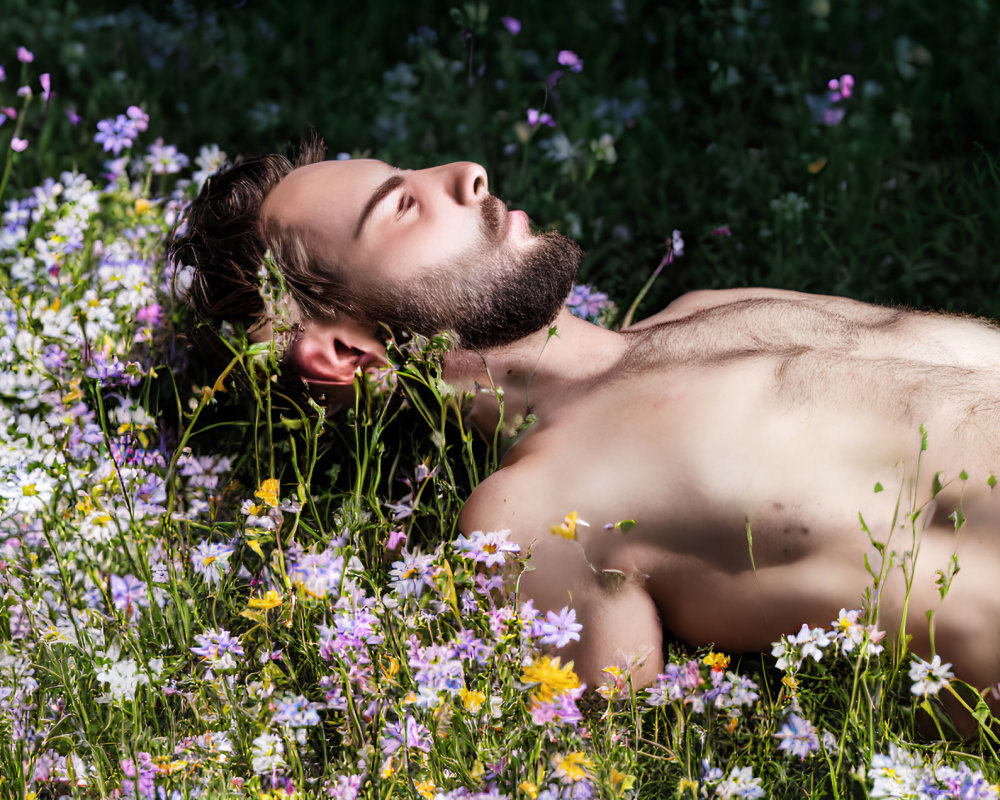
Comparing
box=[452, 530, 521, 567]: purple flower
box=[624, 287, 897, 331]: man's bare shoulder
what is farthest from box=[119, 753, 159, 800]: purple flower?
box=[624, 287, 897, 331]: man's bare shoulder

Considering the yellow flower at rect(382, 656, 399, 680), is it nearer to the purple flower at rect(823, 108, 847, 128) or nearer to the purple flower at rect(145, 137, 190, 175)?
the purple flower at rect(145, 137, 190, 175)

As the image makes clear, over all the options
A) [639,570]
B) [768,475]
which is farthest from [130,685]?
[768,475]

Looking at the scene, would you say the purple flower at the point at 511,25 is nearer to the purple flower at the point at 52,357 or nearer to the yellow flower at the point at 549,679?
the purple flower at the point at 52,357

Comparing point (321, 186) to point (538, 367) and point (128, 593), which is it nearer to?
point (538, 367)

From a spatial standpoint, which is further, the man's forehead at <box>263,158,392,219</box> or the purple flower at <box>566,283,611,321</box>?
the purple flower at <box>566,283,611,321</box>

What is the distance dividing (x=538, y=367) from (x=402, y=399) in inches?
16.7

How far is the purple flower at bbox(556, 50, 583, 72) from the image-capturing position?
14.0 feet

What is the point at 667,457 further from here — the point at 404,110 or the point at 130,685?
the point at 404,110

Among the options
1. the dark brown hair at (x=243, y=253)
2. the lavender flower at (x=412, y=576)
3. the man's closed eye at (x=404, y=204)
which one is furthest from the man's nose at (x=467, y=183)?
the lavender flower at (x=412, y=576)

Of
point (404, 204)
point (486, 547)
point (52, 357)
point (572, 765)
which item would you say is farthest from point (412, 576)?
point (52, 357)

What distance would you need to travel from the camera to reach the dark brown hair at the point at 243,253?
3.05 metres

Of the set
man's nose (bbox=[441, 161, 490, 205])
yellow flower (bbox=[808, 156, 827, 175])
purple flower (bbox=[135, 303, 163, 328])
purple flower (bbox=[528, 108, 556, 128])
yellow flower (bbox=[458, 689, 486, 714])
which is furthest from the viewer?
yellow flower (bbox=[808, 156, 827, 175])

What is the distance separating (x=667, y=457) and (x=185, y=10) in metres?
4.07

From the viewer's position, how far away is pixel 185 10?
5301 mm
